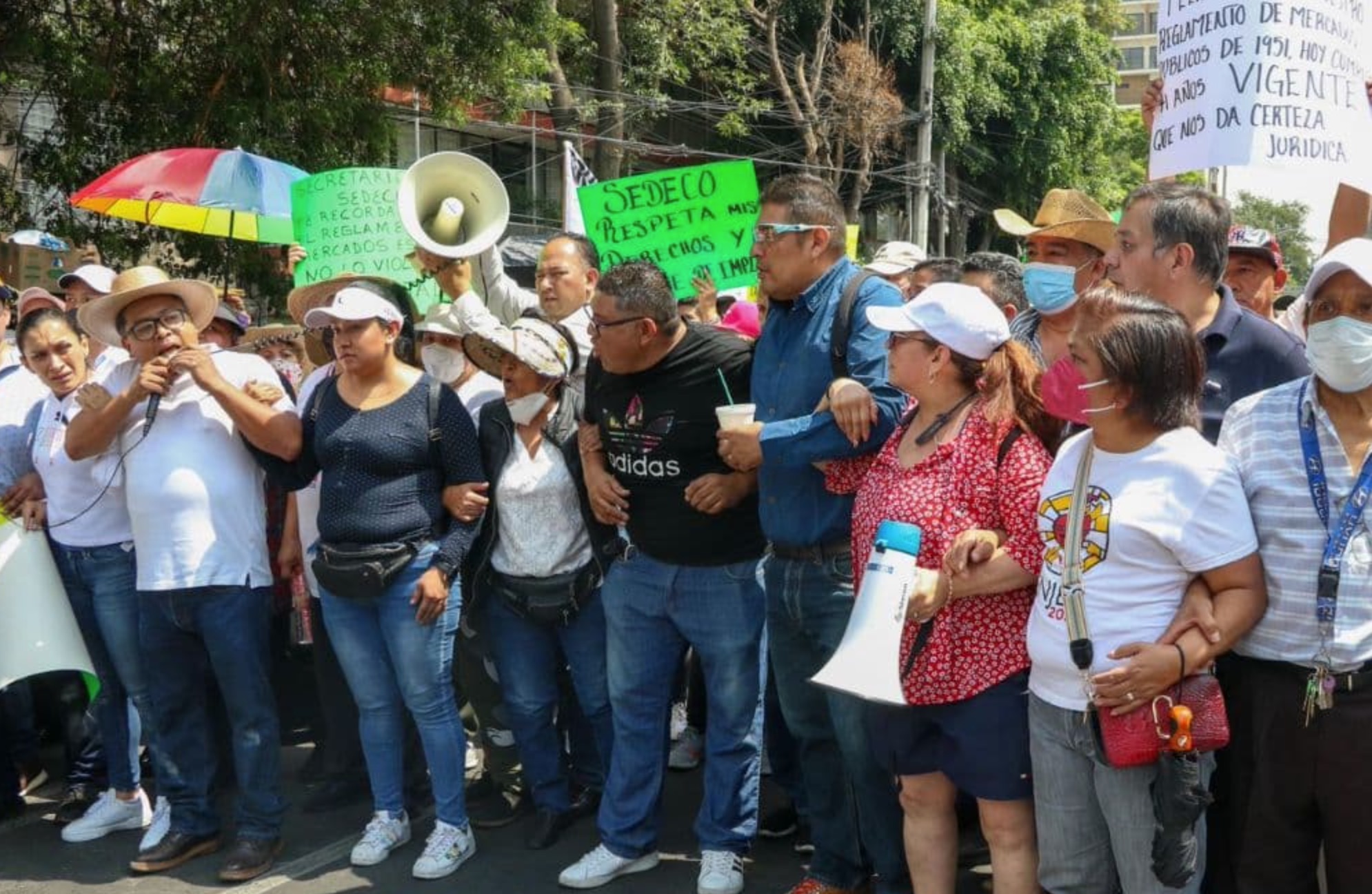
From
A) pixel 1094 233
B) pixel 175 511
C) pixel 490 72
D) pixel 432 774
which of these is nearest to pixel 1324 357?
pixel 1094 233

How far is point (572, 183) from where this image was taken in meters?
8.27

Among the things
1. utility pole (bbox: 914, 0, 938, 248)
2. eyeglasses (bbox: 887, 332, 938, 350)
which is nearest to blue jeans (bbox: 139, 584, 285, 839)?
eyeglasses (bbox: 887, 332, 938, 350)

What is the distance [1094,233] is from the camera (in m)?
4.61

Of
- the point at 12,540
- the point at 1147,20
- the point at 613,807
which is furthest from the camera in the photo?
the point at 1147,20

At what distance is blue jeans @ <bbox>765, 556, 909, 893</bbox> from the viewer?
3.96 m

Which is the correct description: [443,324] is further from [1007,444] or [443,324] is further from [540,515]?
[1007,444]

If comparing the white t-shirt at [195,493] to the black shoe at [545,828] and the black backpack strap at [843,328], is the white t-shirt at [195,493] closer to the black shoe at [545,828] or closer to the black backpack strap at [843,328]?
the black shoe at [545,828]

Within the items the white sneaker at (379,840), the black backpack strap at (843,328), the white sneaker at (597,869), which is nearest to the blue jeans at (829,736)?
the black backpack strap at (843,328)

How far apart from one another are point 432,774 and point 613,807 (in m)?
0.70

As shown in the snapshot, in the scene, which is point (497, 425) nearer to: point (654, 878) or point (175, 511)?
point (175, 511)

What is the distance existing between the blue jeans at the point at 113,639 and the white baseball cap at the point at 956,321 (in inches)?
121

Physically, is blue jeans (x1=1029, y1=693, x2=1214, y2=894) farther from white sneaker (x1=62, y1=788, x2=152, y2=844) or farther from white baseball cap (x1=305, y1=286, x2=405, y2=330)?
white sneaker (x1=62, y1=788, x2=152, y2=844)

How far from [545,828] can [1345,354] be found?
328 centimetres

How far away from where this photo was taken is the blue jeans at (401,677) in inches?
184
